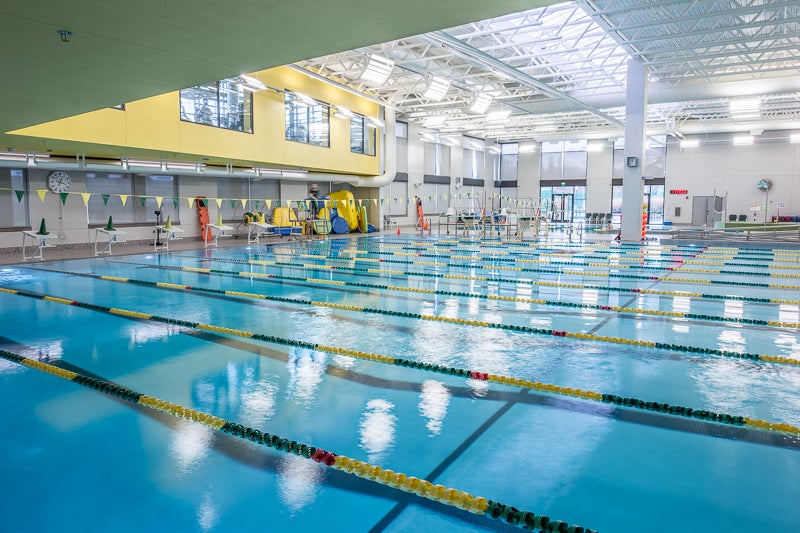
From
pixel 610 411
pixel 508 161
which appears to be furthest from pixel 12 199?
pixel 508 161

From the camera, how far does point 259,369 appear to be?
14.2ft

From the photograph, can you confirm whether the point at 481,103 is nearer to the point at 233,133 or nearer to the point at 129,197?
the point at 233,133

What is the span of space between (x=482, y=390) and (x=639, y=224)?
53.8ft

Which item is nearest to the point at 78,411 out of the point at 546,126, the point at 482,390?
the point at 482,390

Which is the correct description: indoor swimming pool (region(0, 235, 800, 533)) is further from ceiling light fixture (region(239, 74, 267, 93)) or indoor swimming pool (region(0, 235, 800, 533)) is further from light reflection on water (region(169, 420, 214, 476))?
ceiling light fixture (region(239, 74, 267, 93))

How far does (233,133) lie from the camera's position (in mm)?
16344

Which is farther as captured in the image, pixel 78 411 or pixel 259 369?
pixel 259 369

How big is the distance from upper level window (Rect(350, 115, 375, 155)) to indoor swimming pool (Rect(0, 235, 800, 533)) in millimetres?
16049

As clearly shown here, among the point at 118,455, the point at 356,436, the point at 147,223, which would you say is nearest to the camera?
the point at 118,455

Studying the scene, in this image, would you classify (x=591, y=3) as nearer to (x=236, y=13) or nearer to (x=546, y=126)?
(x=236, y=13)

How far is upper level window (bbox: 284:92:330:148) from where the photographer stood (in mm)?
19047

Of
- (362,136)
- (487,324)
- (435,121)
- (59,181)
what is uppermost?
(435,121)

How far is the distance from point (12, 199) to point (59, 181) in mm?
1232

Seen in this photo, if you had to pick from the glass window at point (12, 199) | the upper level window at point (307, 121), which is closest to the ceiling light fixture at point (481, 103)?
the upper level window at point (307, 121)
